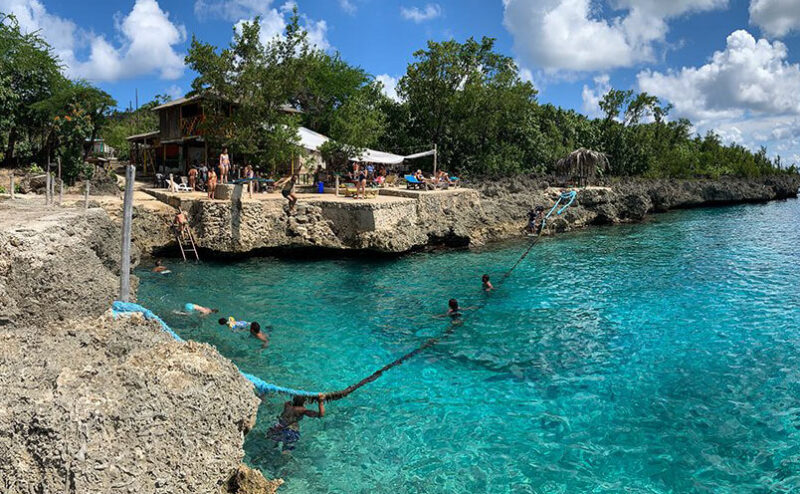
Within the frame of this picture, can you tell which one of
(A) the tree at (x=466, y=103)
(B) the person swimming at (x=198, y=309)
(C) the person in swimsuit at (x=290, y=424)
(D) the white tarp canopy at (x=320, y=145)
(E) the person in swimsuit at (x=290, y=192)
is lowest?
(C) the person in swimsuit at (x=290, y=424)

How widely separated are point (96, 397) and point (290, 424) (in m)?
3.62

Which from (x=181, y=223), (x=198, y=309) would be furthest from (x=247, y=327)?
(x=181, y=223)

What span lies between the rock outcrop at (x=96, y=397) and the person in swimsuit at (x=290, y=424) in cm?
202

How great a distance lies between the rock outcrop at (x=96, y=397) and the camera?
4.26m

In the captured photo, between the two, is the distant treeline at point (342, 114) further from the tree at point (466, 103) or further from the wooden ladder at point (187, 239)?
the wooden ladder at point (187, 239)

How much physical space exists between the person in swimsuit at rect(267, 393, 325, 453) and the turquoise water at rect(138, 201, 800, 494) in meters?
0.19

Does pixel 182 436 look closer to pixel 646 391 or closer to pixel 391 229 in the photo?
pixel 646 391

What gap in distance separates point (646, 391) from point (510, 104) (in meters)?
31.7

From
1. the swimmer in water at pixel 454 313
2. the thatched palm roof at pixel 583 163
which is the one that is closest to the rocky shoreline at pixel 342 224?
the swimmer in water at pixel 454 313

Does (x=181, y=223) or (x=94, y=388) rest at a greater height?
(x=181, y=223)

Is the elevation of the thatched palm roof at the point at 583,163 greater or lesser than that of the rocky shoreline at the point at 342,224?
greater

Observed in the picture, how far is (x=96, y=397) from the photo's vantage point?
15.1ft

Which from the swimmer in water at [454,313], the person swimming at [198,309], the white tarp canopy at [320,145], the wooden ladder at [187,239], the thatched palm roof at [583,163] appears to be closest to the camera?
the swimmer in water at [454,313]

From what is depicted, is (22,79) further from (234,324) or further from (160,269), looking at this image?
(234,324)
